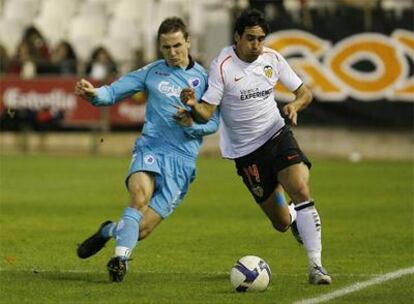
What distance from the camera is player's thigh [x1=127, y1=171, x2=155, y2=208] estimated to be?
10953mm

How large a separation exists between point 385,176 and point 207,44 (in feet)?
22.1

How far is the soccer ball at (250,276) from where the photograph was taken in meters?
10.4

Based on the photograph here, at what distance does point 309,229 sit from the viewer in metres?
11.0

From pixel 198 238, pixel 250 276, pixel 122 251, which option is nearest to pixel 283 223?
pixel 250 276

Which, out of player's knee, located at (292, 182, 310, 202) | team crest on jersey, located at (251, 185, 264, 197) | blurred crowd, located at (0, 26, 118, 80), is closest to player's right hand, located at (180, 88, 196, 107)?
player's knee, located at (292, 182, 310, 202)

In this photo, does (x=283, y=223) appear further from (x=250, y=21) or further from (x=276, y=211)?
(x=250, y=21)

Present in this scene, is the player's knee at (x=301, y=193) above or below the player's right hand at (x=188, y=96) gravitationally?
below

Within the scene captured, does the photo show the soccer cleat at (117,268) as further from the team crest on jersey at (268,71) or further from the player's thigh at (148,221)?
the team crest on jersey at (268,71)

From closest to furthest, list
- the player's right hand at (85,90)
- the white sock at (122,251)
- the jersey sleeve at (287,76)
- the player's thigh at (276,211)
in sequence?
1. the white sock at (122,251)
2. the player's right hand at (85,90)
3. the jersey sleeve at (287,76)
4. the player's thigh at (276,211)

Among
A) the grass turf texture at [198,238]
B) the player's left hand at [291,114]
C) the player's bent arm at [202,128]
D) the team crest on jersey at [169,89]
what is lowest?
the grass turf texture at [198,238]

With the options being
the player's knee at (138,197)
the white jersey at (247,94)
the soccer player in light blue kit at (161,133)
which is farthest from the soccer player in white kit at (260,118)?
the player's knee at (138,197)

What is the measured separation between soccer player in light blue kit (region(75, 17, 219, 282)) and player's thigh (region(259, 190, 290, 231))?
3.00 feet

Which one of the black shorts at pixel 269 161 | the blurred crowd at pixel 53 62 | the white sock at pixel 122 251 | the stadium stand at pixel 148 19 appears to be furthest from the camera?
the blurred crowd at pixel 53 62

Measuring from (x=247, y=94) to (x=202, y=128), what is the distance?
0.54 meters
